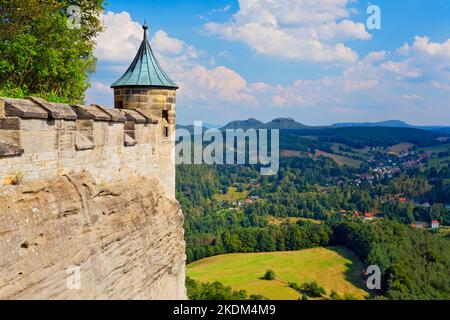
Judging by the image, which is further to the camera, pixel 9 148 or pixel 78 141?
pixel 78 141

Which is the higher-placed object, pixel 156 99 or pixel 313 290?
pixel 156 99

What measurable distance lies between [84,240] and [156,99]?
8.23 metres

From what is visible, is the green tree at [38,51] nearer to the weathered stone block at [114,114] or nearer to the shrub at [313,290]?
the weathered stone block at [114,114]

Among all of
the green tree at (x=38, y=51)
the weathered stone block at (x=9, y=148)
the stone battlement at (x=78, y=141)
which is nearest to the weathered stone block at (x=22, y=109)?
the stone battlement at (x=78, y=141)

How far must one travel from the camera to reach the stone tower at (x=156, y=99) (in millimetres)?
18344

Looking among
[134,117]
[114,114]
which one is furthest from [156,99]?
[114,114]

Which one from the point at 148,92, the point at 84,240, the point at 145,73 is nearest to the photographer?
the point at 84,240

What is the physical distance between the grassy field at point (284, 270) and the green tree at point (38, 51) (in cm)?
6834

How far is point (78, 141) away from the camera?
466 inches

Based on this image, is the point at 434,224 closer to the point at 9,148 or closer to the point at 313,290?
the point at 313,290

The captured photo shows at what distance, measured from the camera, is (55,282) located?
10070mm

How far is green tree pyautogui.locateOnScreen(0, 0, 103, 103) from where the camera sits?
702 inches
